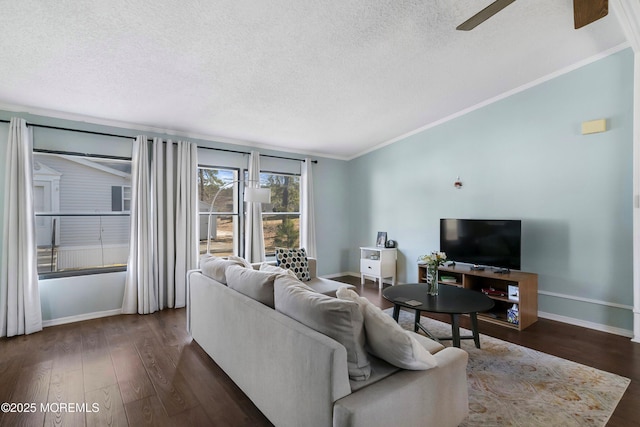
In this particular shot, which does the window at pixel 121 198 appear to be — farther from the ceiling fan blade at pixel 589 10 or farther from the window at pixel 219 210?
the ceiling fan blade at pixel 589 10

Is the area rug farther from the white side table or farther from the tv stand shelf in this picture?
the white side table

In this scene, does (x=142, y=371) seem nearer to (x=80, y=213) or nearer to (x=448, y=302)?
(x=80, y=213)

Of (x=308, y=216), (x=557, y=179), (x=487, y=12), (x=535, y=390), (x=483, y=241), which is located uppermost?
(x=487, y=12)

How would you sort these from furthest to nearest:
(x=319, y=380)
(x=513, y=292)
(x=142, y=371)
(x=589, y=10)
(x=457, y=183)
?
(x=457, y=183), (x=513, y=292), (x=142, y=371), (x=589, y=10), (x=319, y=380)

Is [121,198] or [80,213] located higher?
[121,198]

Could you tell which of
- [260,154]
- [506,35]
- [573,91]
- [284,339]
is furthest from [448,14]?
[260,154]

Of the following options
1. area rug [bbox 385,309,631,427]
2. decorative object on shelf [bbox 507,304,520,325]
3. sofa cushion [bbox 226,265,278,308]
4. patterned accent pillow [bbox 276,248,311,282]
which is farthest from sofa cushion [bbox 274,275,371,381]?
decorative object on shelf [bbox 507,304,520,325]

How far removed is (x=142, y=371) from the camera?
2.60m

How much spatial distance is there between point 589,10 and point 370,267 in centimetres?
426

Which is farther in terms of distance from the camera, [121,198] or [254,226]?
[254,226]

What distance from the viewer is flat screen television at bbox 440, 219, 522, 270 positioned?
152 inches

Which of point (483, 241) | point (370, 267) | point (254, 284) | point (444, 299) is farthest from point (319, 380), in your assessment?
point (370, 267)

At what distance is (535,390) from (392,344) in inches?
→ 63.6

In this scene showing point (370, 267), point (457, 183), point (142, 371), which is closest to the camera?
point (142, 371)
